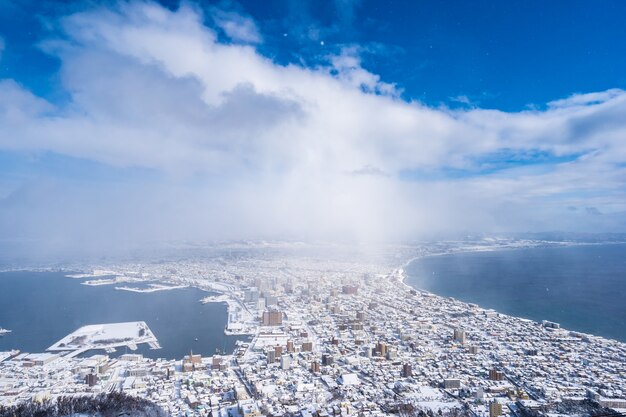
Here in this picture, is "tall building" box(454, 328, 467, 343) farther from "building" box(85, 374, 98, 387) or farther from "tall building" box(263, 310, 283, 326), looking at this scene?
"building" box(85, 374, 98, 387)

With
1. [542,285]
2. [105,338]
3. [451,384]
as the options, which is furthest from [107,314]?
[542,285]

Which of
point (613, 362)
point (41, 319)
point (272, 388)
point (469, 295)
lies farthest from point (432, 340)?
point (41, 319)

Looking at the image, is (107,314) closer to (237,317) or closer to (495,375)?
Result: (237,317)

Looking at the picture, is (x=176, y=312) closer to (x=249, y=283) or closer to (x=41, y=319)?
(x=41, y=319)

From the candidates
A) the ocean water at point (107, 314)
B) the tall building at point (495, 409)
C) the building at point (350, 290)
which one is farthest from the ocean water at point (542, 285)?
the ocean water at point (107, 314)

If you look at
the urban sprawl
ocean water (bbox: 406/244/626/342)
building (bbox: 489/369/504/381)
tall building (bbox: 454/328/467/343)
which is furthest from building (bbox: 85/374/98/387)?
ocean water (bbox: 406/244/626/342)

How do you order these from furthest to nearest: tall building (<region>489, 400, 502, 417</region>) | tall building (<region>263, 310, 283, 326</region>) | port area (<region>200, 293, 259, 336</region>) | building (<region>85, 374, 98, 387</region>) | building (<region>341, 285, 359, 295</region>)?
1. building (<region>341, 285, 359, 295</region>)
2. tall building (<region>263, 310, 283, 326</region>)
3. port area (<region>200, 293, 259, 336</region>)
4. building (<region>85, 374, 98, 387</region>)
5. tall building (<region>489, 400, 502, 417</region>)
